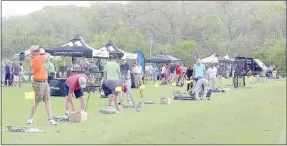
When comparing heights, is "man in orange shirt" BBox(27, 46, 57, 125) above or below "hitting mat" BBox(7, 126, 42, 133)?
above

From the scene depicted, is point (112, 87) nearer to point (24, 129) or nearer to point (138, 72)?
point (24, 129)

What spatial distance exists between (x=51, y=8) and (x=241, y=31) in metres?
31.9

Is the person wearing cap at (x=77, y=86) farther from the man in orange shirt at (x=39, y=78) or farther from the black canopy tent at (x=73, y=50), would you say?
the black canopy tent at (x=73, y=50)

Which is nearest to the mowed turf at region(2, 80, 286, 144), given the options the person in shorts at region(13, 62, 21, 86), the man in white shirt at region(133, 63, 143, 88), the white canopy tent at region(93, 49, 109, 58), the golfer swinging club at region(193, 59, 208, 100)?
the golfer swinging club at region(193, 59, 208, 100)

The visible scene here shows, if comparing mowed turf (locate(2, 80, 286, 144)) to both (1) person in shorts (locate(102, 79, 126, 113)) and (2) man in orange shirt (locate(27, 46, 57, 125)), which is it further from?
(2) man in orange shirt (locate(27, 46, 57, 125))

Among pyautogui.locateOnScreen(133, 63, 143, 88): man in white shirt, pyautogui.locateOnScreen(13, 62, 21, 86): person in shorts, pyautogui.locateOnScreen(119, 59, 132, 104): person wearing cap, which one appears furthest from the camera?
pyautogui.locateOnScreen(13, 62, 21, 86): person in shorts

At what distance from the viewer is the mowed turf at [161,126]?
11.2 m

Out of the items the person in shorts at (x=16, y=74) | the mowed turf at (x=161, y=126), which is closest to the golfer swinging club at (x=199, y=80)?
the mowed turf at (x=161, y=126)

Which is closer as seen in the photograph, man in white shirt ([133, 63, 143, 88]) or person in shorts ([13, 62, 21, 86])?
man in white shirt ([133, 63, 143, 88])

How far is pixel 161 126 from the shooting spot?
13383mm

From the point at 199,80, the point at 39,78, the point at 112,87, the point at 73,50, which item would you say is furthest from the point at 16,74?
the point at 39,78

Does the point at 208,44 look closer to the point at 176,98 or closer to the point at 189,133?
the point at 176,98

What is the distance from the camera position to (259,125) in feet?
48.8

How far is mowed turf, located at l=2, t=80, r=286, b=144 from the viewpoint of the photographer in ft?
36.9
